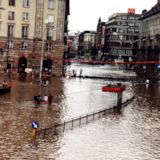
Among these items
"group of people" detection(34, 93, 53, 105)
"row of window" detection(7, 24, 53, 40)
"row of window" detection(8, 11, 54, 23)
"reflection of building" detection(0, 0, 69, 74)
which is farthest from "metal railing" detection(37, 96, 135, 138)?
"row of window" detection(8, 11, 54, 23)

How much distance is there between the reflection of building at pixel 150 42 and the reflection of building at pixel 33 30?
3301 cm

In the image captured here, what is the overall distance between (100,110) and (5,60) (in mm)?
53488

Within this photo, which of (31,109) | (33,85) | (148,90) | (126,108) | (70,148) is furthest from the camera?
(148,90)

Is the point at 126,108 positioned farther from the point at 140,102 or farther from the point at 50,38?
the point at 50,38

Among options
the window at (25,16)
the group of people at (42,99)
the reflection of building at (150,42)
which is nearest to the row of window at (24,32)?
the window at (25,16)

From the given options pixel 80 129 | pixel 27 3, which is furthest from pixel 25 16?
pixel 80 129

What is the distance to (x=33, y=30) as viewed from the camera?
364ft

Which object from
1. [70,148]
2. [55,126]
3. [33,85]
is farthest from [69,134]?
[33,85]

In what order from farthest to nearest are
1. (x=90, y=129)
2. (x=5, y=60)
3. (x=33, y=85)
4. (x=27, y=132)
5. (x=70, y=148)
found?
1. (x=5, y=60)
2. (x=33, y=85)
3. (x=90, y=129)
4. (x=27, y=132)
5. (x=70, y=148)

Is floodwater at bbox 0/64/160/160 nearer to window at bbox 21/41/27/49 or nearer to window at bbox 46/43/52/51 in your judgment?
window at bbox 46/43/52/51

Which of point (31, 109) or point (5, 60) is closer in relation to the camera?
point (31, 109)

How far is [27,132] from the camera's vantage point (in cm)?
4378

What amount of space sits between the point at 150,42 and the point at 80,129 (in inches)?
4869

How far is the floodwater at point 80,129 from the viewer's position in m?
37.9
